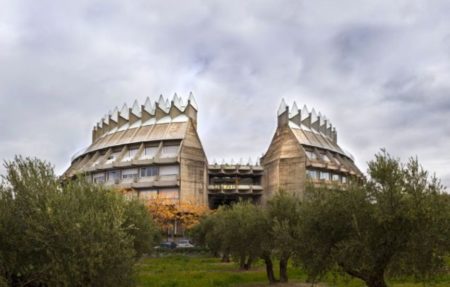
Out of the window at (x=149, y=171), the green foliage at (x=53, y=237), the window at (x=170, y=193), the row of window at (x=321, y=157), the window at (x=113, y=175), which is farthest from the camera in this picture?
the row of window at (x=321, y=157)

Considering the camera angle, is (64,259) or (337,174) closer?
(64,259)

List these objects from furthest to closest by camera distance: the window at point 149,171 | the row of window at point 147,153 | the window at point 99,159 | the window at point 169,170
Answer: the window at point 99,159 → the row of window at point 147,153 → the window at point 149,171 → the window at point 169,170

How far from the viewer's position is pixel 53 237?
15195mm

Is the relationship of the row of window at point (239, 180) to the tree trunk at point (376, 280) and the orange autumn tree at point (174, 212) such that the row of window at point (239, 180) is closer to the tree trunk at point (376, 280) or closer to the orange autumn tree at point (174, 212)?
the orange autumn tree at point (174, 212)

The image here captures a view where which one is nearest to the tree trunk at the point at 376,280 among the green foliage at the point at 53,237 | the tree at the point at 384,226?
the tree at the point at 384,226

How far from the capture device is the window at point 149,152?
114719 millimetres

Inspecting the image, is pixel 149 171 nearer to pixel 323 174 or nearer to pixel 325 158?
pixel 323 174

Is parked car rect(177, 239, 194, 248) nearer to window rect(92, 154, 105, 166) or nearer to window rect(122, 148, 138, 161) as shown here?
window rect(122, 148, 138, 161)

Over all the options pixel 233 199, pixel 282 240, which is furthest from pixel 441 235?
pixel 233 199

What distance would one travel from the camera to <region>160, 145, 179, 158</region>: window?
4444 inches

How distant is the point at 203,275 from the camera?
123 ft

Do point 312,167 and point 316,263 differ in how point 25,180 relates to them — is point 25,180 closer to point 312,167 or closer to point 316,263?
point 316,263

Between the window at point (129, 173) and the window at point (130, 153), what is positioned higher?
the window at point (130, 153)

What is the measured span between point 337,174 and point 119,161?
166ft
